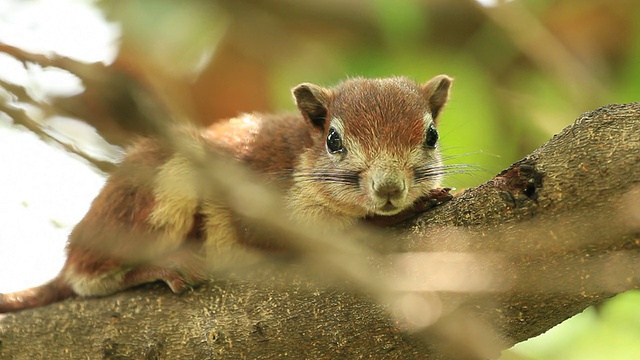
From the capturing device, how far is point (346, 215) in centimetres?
417

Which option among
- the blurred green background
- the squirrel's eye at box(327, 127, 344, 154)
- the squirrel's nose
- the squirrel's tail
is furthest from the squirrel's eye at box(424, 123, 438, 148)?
the squirrel's tail

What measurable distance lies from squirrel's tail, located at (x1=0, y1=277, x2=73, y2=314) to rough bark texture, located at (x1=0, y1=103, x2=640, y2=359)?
448 millimetres

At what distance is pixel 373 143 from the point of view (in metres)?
4.10

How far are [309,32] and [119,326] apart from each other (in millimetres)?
2901

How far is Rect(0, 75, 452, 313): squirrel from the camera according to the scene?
4070mm

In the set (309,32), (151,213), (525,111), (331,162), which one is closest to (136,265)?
(151,213)

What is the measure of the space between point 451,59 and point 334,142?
1.55 meters

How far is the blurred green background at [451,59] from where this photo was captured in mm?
4199

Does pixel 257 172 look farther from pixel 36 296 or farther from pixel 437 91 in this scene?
pixel 36 296

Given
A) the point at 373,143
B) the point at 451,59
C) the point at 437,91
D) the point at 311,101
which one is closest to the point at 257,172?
the point at 311,101

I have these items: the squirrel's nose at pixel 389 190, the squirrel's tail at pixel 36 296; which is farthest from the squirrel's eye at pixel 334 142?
the squirrel's tail at pixel 36 296

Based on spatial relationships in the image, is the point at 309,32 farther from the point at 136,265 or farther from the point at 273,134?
the point at 136,265

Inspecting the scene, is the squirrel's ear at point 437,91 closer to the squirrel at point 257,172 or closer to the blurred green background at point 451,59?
the squirrel at point 257,172

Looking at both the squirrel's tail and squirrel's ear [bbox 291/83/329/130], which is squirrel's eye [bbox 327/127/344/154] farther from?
the squirrel's tail
